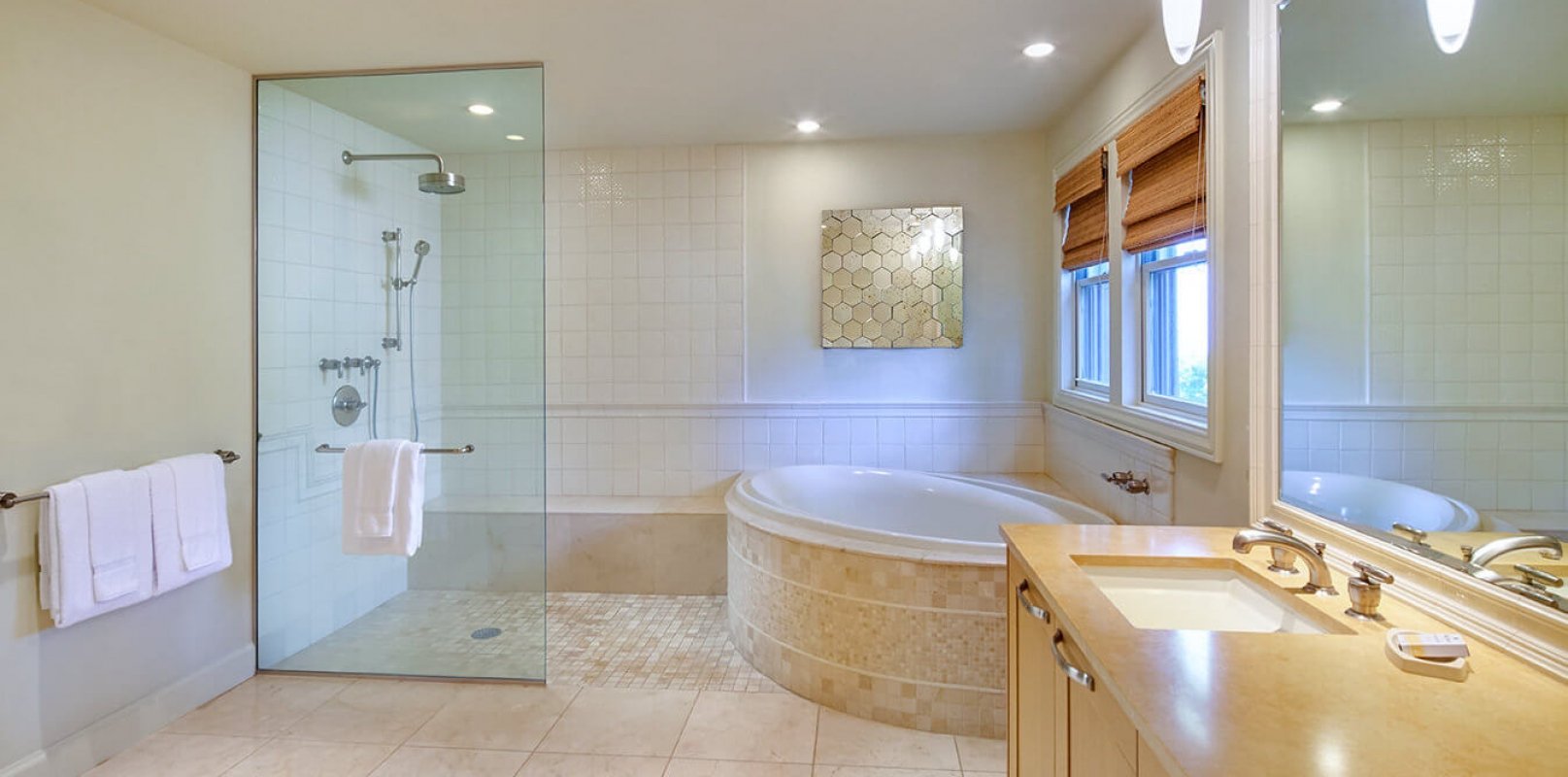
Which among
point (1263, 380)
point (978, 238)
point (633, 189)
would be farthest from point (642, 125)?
point (1263, 380)

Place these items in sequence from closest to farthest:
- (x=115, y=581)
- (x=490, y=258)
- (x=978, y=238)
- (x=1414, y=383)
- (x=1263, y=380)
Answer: (x=1414, y=383)
(x=1263, y=380)
(x=115, y=581)
(x=490, y=258)
(x=978, y=238)

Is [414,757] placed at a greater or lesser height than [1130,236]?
lesser

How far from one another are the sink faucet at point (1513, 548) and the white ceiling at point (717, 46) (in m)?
1.84

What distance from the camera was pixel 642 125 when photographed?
133 inches

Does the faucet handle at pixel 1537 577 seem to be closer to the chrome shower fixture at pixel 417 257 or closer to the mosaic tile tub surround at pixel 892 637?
the mosaic tile tub surround at pixel 892 637

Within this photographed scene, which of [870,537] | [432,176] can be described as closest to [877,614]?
[870,537]

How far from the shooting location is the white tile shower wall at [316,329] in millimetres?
2611

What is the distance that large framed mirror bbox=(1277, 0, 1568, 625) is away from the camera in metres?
0.90

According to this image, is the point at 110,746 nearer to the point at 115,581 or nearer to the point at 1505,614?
the point at 115,581

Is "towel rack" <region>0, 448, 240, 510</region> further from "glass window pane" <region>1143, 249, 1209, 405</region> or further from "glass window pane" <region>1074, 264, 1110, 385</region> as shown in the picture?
"glass window pane" <region>1074, 264, 1110, 385</region>

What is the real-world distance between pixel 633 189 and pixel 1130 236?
2512 mm

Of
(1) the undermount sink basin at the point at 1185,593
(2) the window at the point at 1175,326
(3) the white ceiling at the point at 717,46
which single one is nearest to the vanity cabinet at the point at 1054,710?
(1) the undermount sink basin at the point at 1185,593

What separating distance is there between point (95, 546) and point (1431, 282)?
10.4ft

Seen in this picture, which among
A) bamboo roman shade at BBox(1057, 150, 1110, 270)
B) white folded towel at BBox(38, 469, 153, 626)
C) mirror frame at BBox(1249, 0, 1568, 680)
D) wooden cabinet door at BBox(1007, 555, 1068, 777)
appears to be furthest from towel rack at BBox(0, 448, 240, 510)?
bamboo roman shade at BBox(1057, 150, 1110, 270)
